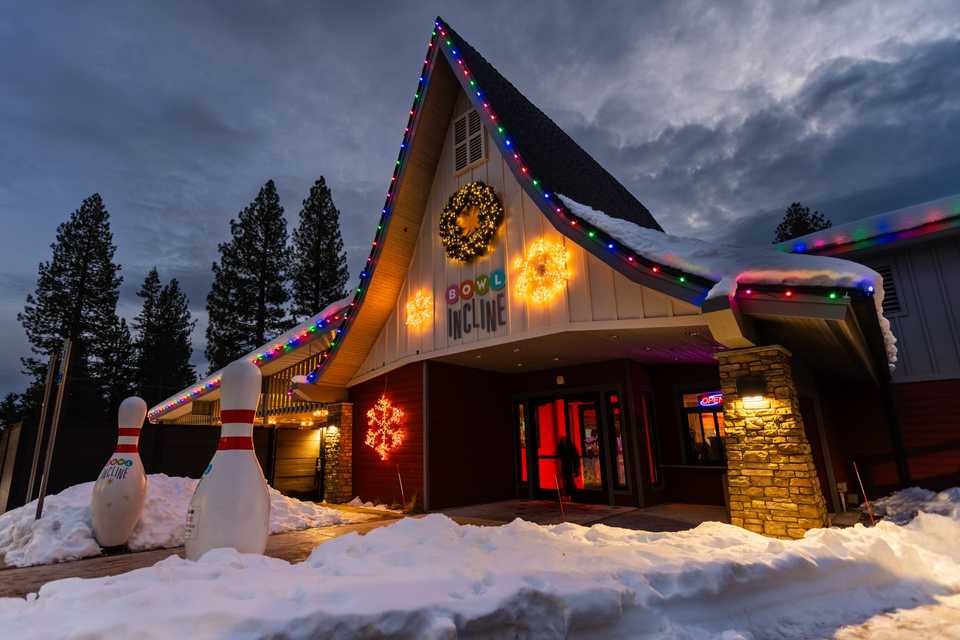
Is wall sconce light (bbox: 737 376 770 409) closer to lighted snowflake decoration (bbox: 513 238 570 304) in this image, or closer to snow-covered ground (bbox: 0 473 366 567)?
lighted snowflake decoration (bbox: 513 238 570 304)

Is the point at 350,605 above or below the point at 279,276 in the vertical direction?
below

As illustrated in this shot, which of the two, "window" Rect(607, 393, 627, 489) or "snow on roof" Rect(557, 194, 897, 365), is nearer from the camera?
"snow on roof" Rect(557, 194, 897, 365)

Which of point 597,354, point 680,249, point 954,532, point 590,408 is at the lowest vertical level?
point 954,532

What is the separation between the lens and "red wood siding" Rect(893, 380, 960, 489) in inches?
348

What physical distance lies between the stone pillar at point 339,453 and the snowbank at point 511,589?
807 centimetres

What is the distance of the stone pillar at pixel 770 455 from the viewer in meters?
6.19

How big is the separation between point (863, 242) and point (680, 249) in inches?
199

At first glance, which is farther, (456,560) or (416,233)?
(416,233)

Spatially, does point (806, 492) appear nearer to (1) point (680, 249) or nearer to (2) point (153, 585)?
(1) point (680, 249)

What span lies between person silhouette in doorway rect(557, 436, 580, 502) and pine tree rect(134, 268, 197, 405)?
99.1ft

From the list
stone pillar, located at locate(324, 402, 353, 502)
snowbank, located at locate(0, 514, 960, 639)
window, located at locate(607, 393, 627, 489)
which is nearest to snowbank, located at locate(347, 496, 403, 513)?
stone pillar, located at locate(324, 402, 353, 502)

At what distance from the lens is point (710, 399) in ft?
33.8

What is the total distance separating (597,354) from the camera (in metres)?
10.0

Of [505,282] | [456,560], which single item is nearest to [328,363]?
[505,282]
